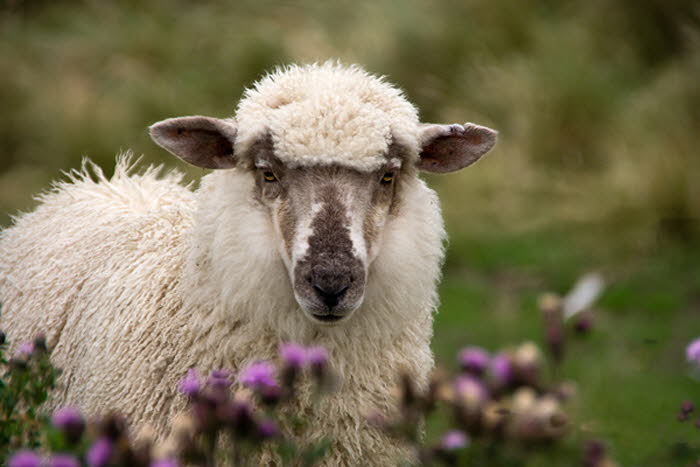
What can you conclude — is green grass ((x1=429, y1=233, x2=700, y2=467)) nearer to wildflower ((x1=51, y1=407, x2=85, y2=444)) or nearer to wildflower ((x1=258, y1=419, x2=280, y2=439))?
wildflower ((x1=258, y1=419, x2=280, y2=439))

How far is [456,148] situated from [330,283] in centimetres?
106

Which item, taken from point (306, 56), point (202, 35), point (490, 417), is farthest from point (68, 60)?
point (490, 417)

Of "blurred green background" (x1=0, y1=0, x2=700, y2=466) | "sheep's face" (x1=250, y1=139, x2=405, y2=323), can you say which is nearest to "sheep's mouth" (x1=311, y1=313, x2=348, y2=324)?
"sheep's face" (x1=250, y1=139, x2=405, y2=323)

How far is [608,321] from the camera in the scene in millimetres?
8008

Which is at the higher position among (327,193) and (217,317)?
(327,193)

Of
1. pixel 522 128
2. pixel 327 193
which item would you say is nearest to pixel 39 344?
pixel 327 193

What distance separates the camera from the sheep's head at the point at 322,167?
117 inches

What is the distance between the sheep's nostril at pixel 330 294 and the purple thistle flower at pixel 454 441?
3.44 feet

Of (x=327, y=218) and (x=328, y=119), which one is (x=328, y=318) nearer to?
(x=327, y=218)

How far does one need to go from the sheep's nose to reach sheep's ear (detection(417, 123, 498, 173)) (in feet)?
2.82

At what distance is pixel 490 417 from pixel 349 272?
108 cm

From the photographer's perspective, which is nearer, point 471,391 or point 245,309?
point 471,391

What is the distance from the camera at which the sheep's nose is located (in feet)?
9.57

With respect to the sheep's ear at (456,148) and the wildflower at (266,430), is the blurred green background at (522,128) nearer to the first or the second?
the sheep's ear at (456,148)
